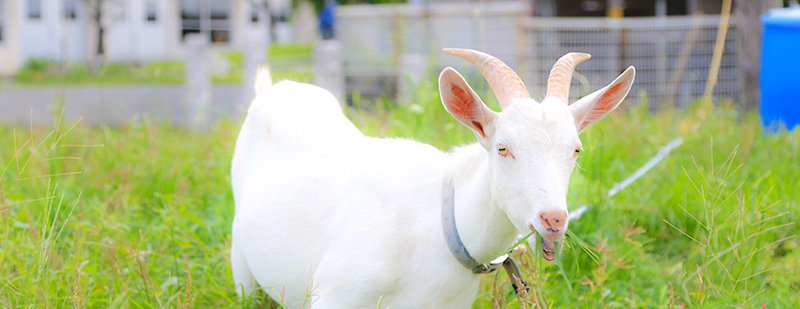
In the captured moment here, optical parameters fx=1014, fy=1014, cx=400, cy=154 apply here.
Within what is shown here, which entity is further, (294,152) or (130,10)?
(130,10)

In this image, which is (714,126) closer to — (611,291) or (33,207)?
(611,291)

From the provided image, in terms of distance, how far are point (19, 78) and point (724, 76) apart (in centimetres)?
1453

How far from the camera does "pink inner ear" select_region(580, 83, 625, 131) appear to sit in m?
3.00

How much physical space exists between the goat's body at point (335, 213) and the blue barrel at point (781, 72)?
14.3ft

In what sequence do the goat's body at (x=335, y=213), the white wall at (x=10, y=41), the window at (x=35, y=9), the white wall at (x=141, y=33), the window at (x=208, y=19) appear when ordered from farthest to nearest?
the window at (x=208, y=19), the white wall at (x=141, y=33), the window at (x=35, y=9), the white wall at (x=10, y=41), the goat's body at (x=335, y=213)

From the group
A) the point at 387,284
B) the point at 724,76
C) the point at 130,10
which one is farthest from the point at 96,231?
the point at 130,10

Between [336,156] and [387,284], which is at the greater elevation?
[336,156]

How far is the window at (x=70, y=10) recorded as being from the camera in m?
24.0

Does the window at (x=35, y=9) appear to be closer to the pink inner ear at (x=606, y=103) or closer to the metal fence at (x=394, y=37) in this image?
the metal fence at (x=394, y=37)

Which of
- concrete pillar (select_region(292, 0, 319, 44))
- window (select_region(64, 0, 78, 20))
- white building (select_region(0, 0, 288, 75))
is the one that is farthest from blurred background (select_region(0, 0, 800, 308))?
concrete pillar (select_region(292, 0, 319, 44))

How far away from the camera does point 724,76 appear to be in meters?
10.6

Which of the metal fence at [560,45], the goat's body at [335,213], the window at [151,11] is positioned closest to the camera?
the goat's body at [335,213]

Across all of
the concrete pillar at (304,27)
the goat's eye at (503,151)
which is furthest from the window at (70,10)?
the goat's eye at (503,151)

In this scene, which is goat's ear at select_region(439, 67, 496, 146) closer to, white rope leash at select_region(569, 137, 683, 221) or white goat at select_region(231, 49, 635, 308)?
white goat at select_region(231, 49, 635, 308)
